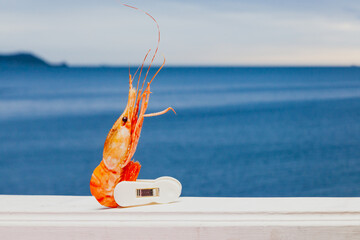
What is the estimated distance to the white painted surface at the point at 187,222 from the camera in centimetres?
116

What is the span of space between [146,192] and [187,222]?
195 mm

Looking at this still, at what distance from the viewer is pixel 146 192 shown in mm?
1323

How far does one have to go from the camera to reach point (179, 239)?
Answer: 116cm

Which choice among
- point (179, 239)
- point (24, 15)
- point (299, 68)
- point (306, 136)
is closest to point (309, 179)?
point (306, 136)

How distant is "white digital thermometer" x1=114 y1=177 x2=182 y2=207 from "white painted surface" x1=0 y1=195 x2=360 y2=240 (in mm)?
53

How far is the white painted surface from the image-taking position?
1.16m

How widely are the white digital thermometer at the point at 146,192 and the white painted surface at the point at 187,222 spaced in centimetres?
5

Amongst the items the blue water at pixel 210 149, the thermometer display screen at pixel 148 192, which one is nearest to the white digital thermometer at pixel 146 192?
the thermometer display screen at pixel 148 192

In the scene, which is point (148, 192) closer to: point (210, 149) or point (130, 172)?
point (130, 172)

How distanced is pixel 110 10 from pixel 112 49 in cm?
1024

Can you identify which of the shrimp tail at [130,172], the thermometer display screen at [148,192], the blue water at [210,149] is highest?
the shrimp tail at [130,172]

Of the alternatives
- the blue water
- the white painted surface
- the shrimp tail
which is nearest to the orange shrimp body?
the shrimp tail

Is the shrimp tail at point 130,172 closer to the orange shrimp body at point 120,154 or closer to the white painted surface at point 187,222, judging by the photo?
the orange shrimp body at point 120,154

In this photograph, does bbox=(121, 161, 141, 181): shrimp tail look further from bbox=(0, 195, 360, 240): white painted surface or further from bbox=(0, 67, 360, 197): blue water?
bbox=(0, 67, 360, 197): blue water
